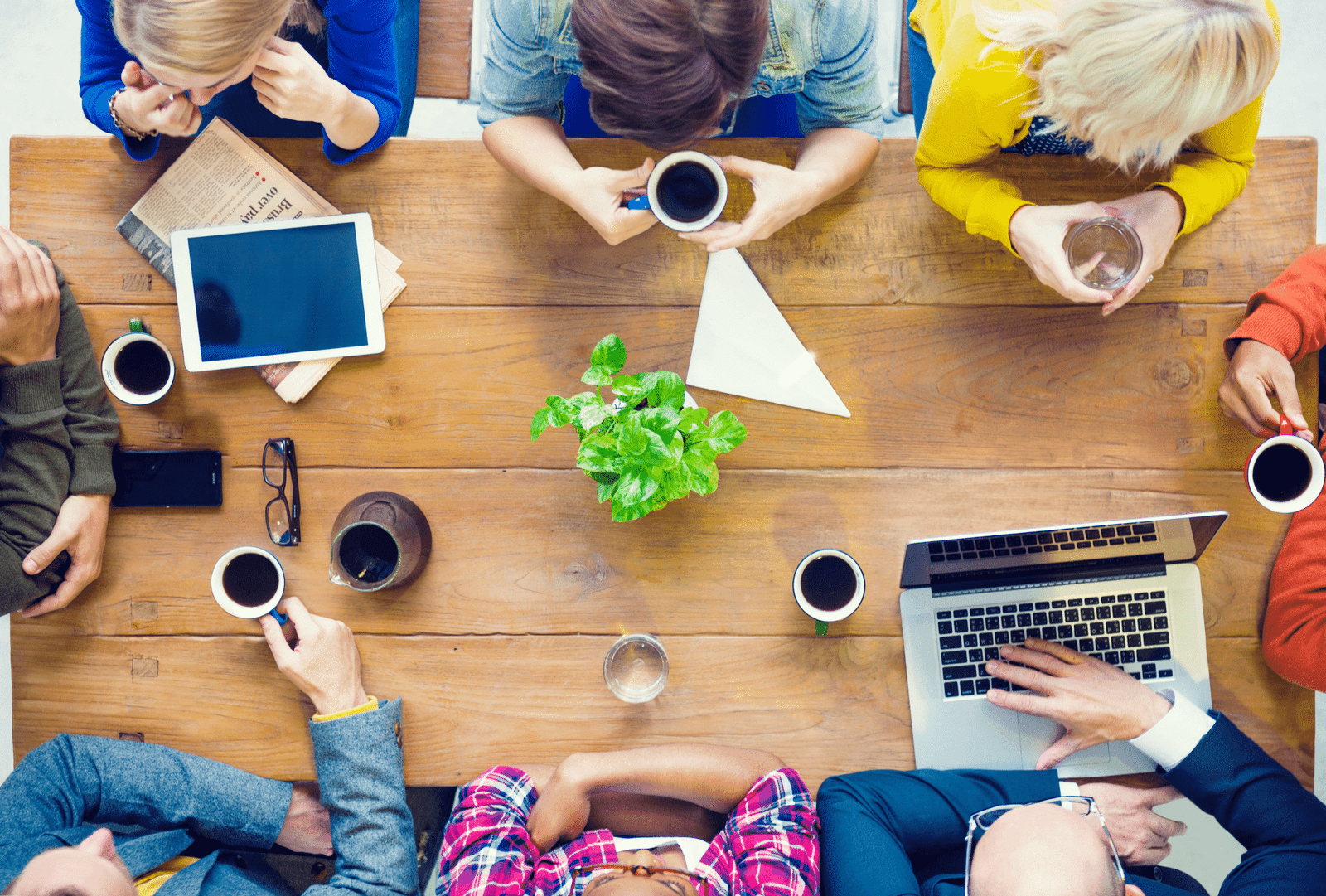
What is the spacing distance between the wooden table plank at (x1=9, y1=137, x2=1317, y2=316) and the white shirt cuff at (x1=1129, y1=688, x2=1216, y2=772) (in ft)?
2.20

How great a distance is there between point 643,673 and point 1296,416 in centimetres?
111

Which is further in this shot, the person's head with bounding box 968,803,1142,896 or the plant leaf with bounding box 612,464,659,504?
the person's head with bounding box 968,803,1142,896

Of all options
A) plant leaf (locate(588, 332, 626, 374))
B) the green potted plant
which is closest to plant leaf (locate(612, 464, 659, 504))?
the green potted plant

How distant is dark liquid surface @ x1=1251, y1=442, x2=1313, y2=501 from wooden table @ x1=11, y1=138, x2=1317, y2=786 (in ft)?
0.40

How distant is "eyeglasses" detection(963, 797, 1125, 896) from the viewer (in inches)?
51.0

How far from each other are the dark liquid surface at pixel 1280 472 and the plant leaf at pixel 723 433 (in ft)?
2.58

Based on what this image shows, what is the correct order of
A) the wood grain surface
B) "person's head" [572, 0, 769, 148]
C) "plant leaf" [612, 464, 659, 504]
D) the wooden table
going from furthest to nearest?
1. the wood grain surface
2. the wooden table
3. "plant leaf" [612, 464, 659, 504]
4. "person's head" [572, 0, 769, 148]

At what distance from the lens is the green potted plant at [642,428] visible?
1.13 metres

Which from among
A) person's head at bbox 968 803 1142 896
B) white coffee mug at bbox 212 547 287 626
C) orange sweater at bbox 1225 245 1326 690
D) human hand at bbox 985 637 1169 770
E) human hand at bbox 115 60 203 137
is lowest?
person's head at bbox 968 803 1142 896

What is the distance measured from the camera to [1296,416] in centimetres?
129

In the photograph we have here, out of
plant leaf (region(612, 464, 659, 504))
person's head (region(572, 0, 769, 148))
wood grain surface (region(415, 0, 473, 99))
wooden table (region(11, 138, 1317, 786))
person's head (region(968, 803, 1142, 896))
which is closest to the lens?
person's head (region(572, 0, 769, 148))

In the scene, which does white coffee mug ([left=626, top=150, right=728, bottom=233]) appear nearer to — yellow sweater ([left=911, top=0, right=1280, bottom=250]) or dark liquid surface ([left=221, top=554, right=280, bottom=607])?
yellow sweater ([left=911, top=0, right=1280, bottom=250])

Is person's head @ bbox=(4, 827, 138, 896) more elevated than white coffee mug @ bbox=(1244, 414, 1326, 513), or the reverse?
white coffee mug @ bbox=(1244, 414, 1326, 513)

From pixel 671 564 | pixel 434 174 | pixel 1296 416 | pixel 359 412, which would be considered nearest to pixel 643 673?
pixel 671 564
